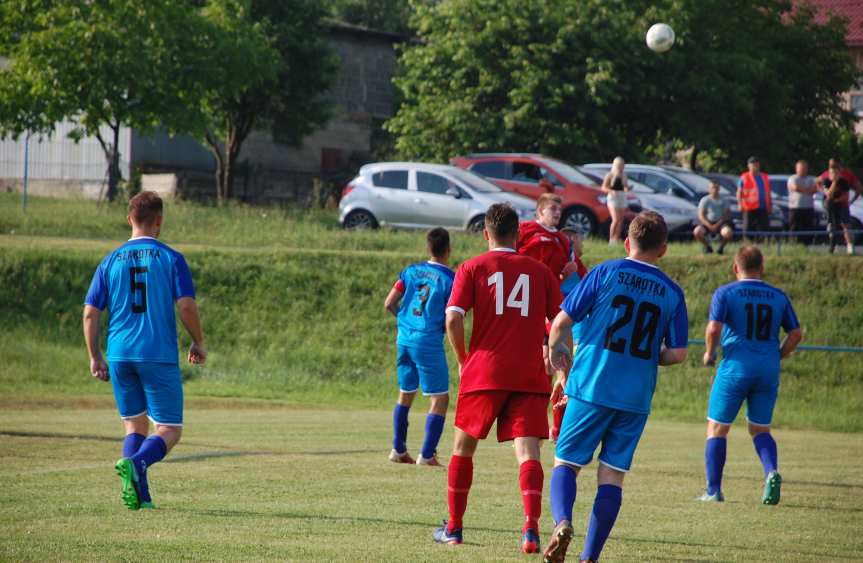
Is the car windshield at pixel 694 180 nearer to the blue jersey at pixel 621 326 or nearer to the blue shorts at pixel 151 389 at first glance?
the blue shorts at pixel 151 389

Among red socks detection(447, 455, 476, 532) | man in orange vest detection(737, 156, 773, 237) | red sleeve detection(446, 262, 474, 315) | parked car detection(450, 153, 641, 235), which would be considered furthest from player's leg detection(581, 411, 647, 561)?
parked car detection(450, 153, 641, 235)

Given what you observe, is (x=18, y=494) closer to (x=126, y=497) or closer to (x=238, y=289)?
(x=126, y=497)

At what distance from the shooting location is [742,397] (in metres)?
10.9

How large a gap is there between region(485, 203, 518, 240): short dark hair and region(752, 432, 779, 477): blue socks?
4073 mm

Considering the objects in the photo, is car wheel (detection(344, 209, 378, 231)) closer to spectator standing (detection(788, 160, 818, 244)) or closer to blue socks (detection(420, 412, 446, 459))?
spectator standing (detection(788, 160, 818, 244))

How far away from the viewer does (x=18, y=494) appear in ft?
28.4

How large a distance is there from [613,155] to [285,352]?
64.1 feet

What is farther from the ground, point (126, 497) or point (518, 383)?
point (518, 383)

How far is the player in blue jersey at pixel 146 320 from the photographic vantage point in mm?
8359

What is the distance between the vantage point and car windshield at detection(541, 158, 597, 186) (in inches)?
1129

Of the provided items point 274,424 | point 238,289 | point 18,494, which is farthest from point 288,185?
point 18,494

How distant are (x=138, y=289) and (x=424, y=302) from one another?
3964mm

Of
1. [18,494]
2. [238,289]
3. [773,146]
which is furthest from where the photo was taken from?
[773,146]

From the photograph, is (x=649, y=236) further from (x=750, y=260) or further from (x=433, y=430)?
(x=433, y=430)
